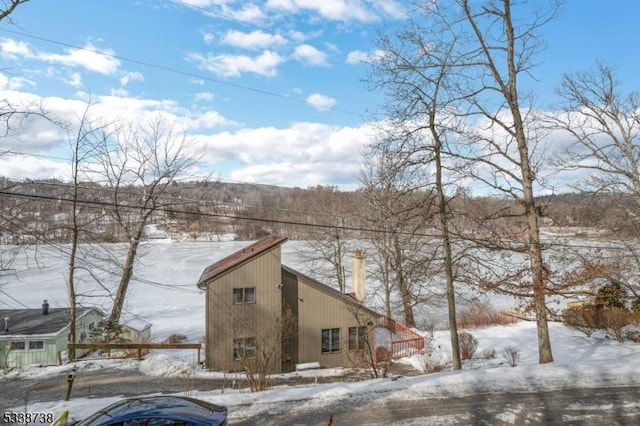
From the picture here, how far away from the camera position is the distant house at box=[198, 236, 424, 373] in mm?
16609

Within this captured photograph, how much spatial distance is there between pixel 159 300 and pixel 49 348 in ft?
57.1

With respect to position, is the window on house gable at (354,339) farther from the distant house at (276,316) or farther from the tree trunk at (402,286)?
the tree trunk at (402,286)

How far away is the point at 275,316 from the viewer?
16.5 meters

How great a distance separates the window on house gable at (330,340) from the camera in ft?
60.0

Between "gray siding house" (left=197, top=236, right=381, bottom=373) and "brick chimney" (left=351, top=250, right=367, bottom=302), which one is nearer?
"gray siding house" (left=197, top=236, right=381, bottom=373)

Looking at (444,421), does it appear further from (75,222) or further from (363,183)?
(363,183)

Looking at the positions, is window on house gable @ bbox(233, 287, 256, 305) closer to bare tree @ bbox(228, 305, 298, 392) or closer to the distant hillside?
bare tree @ bbox(228, 305, 298, 392)

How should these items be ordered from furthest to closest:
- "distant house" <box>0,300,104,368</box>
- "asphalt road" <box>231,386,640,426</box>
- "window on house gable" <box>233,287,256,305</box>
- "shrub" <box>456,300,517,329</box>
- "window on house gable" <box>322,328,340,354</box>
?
"shrub" <box>456,300,517,329</box>, "distant house" <box>0,300,104,368</box>, "window on house gable" <box>322,328,340,354</box>, "window on house gable" <box>233,287,256,305</box>, "asphalt road" <box>231,386,640,426</box>

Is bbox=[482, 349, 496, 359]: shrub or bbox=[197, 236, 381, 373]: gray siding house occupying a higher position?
bbox=[197, 236, 381, 373]: gray siding house

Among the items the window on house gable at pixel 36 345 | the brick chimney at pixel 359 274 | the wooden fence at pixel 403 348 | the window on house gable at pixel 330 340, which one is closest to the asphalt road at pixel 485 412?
the wooden fence at pixel 403 348

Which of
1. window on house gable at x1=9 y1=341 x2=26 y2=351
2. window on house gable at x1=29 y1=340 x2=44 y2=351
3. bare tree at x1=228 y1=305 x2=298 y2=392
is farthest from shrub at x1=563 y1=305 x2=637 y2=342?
window on house gable at x1=9 y1=341 x2=26 y2=351

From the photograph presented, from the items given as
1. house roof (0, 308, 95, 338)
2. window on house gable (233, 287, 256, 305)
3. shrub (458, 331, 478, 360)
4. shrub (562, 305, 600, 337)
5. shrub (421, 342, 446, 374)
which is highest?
window on house gable (233, 287, 256, 305)

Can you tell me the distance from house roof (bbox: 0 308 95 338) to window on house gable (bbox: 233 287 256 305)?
1145 cm

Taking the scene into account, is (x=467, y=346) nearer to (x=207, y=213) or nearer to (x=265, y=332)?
(x=265, y=332)
